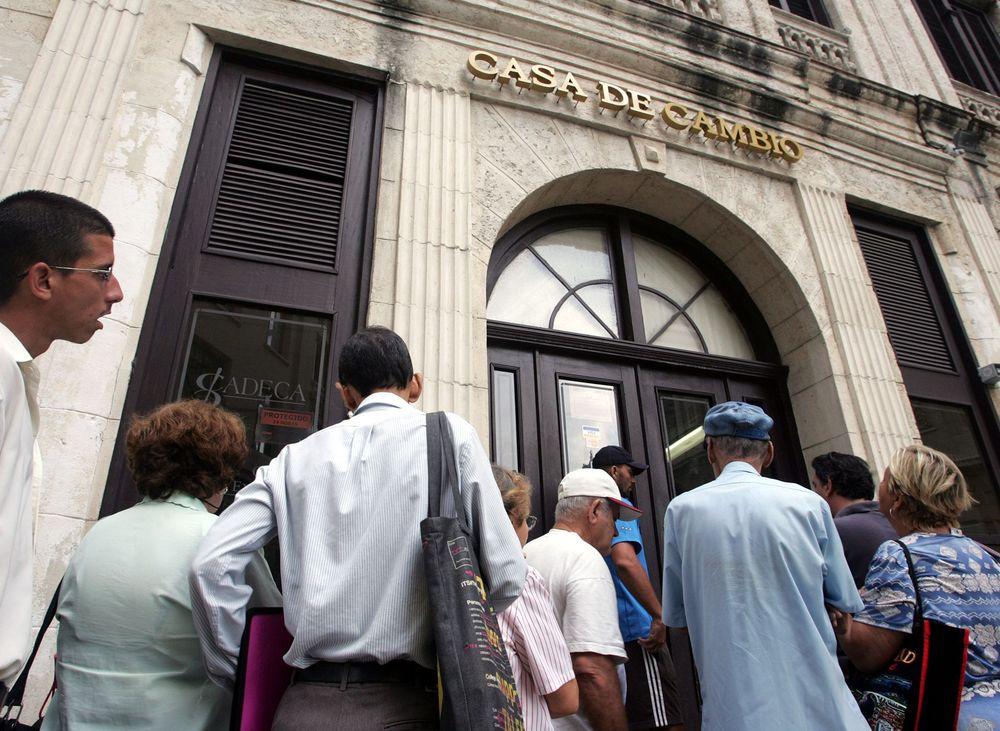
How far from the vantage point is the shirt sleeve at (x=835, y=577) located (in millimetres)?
2105

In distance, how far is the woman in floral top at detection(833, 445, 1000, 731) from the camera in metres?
1.93

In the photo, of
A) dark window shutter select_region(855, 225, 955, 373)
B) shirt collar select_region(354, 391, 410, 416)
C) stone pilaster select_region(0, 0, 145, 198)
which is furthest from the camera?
dark window shutter select_region(855, 225, 955, 373)

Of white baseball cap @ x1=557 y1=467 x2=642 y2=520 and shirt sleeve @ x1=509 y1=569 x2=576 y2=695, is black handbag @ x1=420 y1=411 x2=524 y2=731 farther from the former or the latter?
white baseball cap @ x1=557 y1=467 x2=642 y2=520

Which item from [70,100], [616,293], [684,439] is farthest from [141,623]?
[616,293]

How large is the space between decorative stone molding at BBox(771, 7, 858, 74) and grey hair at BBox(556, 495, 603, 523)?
692 cm

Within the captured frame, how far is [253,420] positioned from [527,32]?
425cm

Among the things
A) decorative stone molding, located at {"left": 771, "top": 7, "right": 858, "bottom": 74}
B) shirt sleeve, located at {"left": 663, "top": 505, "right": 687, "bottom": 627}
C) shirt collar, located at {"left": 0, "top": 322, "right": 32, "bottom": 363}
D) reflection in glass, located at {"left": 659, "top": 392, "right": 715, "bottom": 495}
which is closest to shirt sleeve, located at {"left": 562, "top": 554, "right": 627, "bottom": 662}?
shirt sleeve, located at {"left": 663, "top": 505, "right": 687, "bottom": 627}

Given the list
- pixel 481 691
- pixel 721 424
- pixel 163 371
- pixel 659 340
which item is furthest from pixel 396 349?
pixel 659 340

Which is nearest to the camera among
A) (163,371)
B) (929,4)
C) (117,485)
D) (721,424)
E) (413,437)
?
(413,437)

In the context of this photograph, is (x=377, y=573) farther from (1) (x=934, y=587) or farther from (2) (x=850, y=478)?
(2) (x=850, y=478)

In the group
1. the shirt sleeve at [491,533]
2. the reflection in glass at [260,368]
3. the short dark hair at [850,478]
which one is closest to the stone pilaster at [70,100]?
the reflection in glass at [260,368]

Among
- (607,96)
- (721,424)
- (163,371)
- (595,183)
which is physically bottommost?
(721,424)

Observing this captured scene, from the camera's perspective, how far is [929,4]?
988cm

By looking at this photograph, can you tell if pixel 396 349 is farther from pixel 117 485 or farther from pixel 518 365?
pixel 518 365
